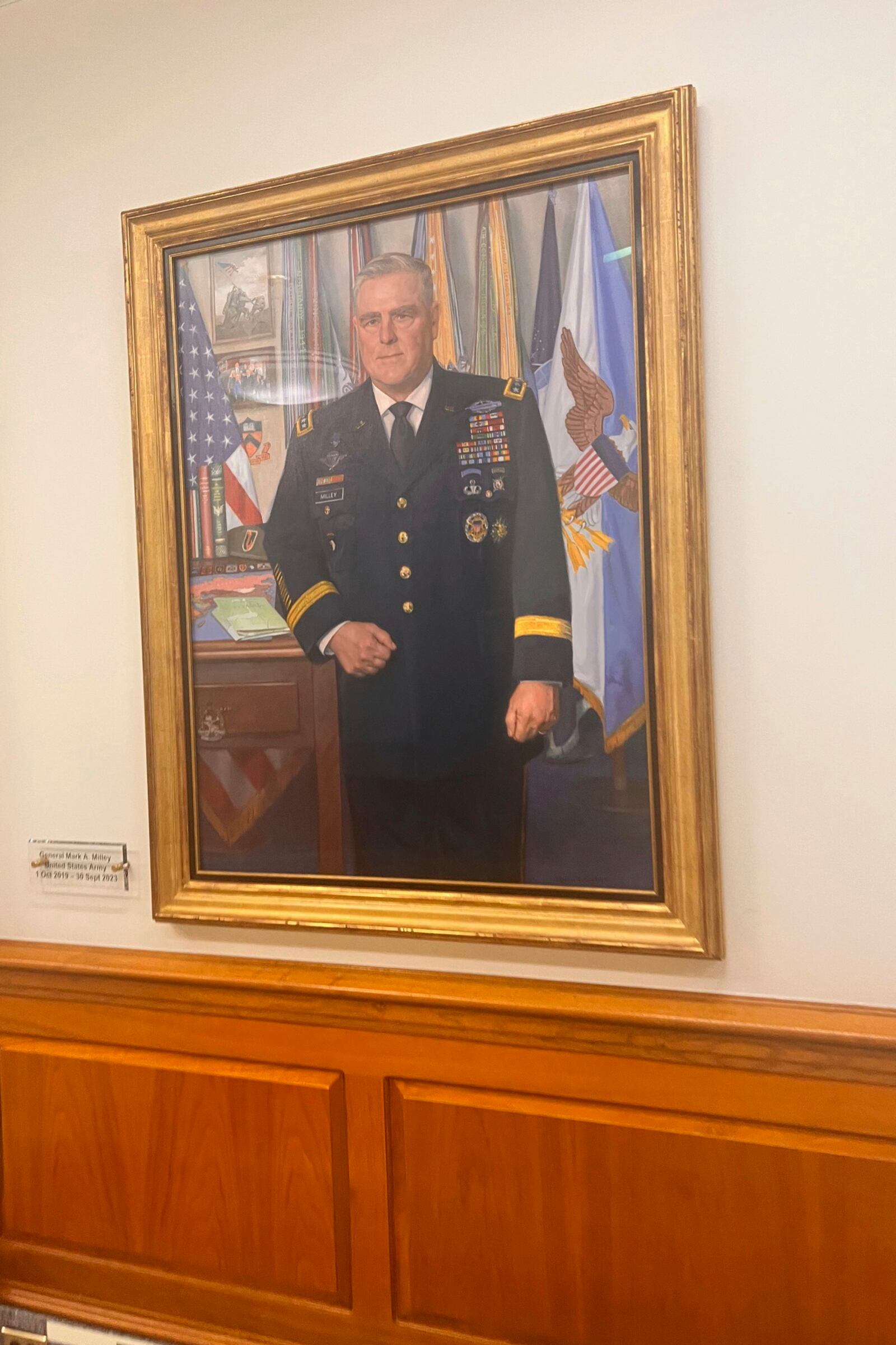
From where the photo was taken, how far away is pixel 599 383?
1592mm

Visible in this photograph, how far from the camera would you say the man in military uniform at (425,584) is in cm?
164

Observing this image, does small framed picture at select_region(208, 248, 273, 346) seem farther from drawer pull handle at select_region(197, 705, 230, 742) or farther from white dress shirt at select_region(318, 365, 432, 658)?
drawer pull handle at select_region(197, 705, 230, 742)

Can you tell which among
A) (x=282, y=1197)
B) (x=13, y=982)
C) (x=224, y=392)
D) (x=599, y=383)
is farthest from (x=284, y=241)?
(x=282, y=1197)

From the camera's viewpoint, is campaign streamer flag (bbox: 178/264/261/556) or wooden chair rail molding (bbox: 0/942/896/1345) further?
campaign streamer flag (bbox: 178/264/261/556)

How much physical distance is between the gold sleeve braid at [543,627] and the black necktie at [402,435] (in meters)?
0.36

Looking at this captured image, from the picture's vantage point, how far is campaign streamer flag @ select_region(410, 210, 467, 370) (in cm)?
168

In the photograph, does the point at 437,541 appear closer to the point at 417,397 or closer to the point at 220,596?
the point at 417,397

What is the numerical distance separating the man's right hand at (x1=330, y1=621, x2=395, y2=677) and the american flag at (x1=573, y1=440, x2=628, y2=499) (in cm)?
45

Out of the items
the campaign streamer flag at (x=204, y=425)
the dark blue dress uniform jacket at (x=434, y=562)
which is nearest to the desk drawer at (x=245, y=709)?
the dark blue dress uniform jacket at (x=434, y=562)

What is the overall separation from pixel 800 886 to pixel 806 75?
1.30 meters

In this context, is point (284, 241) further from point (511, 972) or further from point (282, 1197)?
point (282, 1197)

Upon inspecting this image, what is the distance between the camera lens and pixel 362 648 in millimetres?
1751

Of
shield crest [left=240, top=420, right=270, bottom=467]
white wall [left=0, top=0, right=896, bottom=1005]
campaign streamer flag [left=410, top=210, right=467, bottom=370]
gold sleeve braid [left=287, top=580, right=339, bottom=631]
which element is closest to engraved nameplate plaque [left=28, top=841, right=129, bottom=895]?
white wall [left=0, top=0, right=896, bottom=1005]

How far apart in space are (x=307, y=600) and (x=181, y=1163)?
3.74 feet
